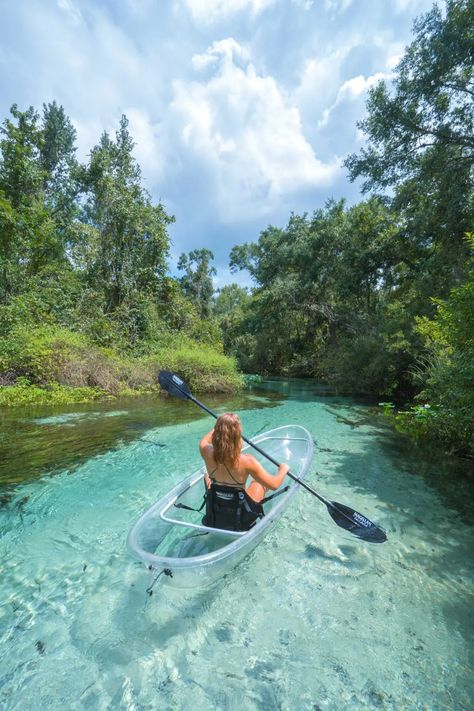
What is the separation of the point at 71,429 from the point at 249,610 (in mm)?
6286

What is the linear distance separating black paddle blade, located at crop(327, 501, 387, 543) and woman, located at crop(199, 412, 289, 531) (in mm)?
910

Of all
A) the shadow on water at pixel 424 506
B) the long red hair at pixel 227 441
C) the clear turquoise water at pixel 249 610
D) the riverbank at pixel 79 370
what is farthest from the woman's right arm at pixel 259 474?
the riverbank at pixel 79 370

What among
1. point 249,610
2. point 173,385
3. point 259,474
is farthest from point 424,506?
point 173,385

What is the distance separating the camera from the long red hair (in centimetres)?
294

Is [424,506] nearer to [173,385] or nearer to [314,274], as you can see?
[173,385]

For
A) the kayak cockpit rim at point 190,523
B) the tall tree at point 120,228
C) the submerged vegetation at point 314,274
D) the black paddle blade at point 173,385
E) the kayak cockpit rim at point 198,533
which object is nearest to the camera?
the kayak cockpit rim at point 198,533

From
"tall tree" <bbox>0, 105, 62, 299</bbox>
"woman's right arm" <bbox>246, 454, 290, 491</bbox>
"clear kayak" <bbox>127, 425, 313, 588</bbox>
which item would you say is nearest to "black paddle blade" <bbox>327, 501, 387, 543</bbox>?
"clear kayak" <bbox>127, 425, 313, 588</bbox>

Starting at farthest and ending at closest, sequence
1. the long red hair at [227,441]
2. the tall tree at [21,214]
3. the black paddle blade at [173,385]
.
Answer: the tall tree at [21,214] → the black paddle blade at [173,385] → the long red hair at [227,441]

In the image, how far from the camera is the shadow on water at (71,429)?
556 cm

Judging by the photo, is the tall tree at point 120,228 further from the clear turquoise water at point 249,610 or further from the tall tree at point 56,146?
the clear turquoise water at point 249,610

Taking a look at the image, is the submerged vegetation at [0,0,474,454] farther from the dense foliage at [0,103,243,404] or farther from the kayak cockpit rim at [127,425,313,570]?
the kayak cockpit rim at [127,425,313,570]

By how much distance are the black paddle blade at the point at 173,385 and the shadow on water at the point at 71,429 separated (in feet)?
7.16

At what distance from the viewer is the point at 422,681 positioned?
2.11 meters

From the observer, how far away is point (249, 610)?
2.68m
